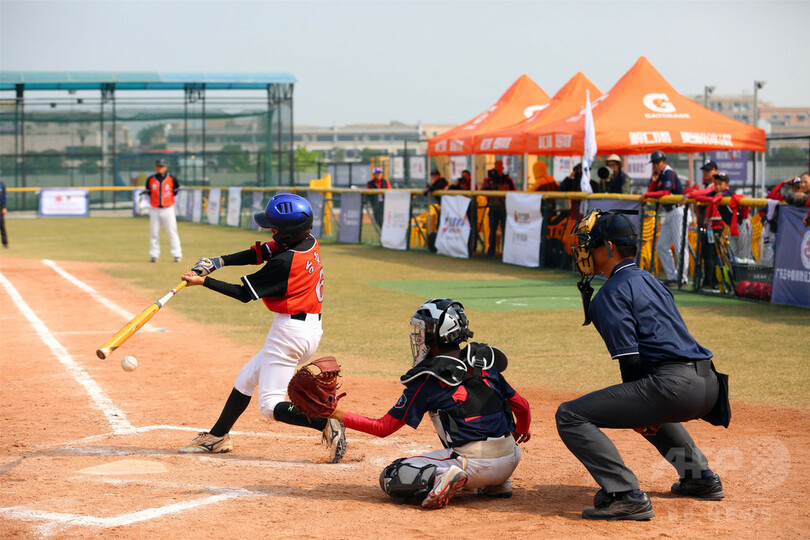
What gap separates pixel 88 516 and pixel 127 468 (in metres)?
1.01

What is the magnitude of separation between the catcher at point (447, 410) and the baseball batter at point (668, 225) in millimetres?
10932

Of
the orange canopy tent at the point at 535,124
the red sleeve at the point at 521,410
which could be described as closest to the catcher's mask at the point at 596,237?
the red sleeve at the point at 521,410

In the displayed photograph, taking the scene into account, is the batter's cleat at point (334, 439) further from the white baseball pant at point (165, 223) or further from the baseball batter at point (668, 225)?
the white baseball pant at point (165, 223)

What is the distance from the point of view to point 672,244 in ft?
51.7

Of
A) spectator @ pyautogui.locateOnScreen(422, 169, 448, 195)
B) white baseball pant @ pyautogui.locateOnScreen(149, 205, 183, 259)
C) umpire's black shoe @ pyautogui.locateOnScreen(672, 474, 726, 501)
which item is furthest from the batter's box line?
spectator @ pyautogui.locateOnScreen(422, 169, 448, 195)

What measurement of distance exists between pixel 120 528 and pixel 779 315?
1034 centimetres

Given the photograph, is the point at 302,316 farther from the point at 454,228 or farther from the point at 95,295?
the point at 454,228

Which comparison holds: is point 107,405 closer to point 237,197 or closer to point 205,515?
point 205,515

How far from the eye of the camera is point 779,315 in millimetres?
12844

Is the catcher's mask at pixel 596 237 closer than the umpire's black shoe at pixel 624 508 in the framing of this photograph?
No

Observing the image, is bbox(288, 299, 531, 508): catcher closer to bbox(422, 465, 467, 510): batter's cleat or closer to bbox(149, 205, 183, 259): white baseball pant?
bbox(422, 465, 467, 510): batter's cleat

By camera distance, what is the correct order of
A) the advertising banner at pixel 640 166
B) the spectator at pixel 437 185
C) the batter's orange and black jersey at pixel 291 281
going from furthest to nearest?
the advertising banner at pixel 640 166, the spectator at pixel 437 185, the batter's orange and black jersey at pixel 291 281

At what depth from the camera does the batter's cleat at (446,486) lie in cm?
516

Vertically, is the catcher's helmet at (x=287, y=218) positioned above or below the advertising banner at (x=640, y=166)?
below
